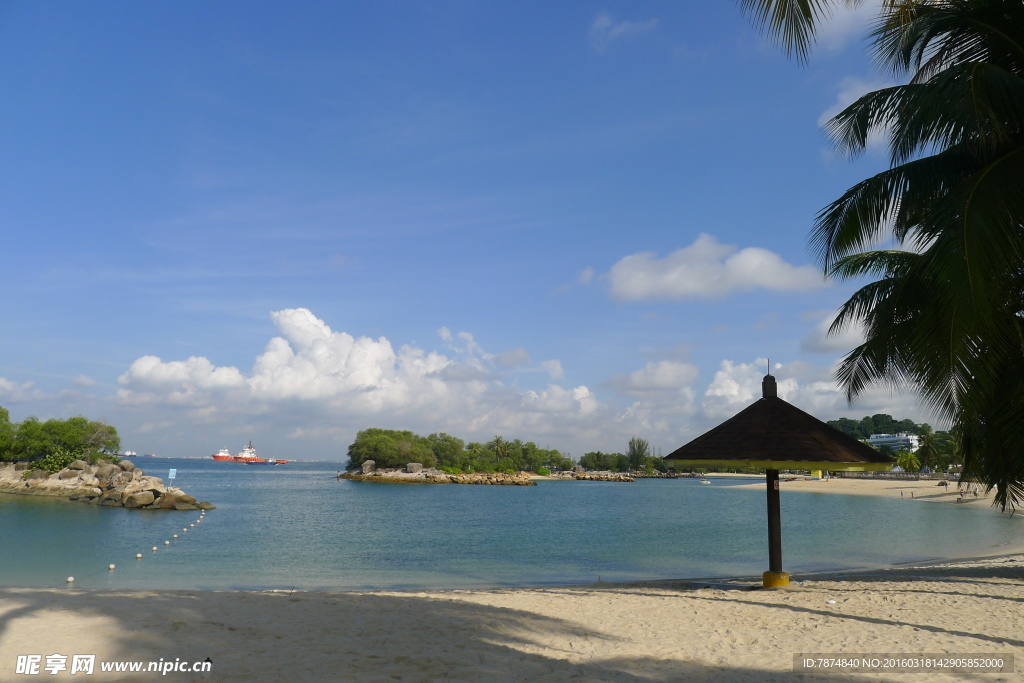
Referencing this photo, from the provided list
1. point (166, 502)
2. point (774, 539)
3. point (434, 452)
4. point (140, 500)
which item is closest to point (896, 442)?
point (434, 452)

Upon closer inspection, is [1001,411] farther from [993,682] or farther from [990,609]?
[993,682]

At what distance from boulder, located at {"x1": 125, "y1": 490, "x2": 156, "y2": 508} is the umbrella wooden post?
3872 centimetres

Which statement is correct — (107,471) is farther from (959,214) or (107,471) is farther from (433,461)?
(433,461)

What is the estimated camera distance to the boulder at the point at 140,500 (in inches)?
1481

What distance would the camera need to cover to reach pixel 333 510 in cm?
4484

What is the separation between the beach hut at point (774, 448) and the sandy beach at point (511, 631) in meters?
2.01

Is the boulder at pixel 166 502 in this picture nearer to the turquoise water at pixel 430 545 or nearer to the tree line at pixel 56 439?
A: the turquoise water at pixel 430 545

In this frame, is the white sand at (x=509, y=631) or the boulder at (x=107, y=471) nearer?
the white sand at (x=509, y=631)

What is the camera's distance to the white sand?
5.82 meters

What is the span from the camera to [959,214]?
7.08m

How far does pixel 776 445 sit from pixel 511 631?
5.08 meters

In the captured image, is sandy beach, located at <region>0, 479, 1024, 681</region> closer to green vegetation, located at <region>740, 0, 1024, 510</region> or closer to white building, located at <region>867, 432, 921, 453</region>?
green vegetation, located at <region>740, 0, 1024, 510</region>

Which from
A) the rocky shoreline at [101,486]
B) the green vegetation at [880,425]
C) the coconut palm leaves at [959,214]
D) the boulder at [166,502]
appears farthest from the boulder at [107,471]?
the green vegetation at [880,425]

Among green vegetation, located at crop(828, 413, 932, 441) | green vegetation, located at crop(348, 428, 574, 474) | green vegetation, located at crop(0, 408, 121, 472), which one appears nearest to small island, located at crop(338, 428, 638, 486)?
green vegetation, located at crop(348, 428, 574, 474)
